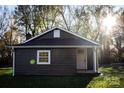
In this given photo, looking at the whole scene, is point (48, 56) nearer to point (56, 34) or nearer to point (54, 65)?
point (54, 65)

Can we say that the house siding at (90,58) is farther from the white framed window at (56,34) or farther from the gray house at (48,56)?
the white framed window at (56,34)

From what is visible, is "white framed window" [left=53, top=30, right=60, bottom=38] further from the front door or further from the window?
the front door

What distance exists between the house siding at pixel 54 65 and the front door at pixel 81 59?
1.41 metres

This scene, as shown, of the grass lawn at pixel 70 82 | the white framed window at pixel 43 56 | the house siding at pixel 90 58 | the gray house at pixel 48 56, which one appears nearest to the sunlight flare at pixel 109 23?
the gray house at pixel 48 56

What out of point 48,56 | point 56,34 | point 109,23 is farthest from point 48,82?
point 109,23

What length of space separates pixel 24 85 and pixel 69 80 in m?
1.73

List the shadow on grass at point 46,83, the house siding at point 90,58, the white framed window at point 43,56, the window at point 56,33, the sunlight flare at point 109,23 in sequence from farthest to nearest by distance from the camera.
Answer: the house siding at point 90,58 < the window at point 56,33 < the white framed window at point 43,56 < the sunlight flare at point 109,23 < the shadow on grass at point 46,83

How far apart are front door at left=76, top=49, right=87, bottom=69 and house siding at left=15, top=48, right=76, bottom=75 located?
141 cm

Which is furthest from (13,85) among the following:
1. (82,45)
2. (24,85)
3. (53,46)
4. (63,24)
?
(63,24)

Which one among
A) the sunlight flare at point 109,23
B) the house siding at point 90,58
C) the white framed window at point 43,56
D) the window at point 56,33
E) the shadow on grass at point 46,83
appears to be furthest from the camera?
the house siding at point 90,58

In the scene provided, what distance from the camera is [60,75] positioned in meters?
11.4

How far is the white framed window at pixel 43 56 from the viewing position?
11.6m
